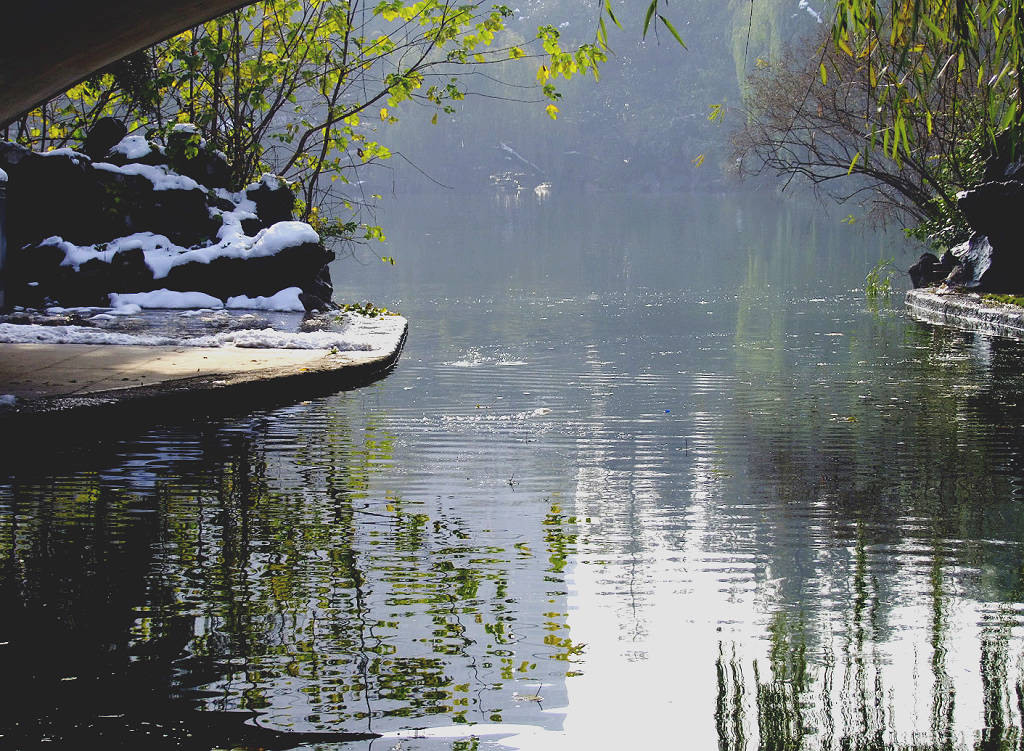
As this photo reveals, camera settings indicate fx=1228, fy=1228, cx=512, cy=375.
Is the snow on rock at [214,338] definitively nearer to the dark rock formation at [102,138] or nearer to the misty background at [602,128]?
the dark rock formation at [102,138]

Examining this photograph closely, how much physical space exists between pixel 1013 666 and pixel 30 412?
6.25 m

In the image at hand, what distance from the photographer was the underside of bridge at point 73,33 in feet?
21.4

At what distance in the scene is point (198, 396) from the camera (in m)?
9.12

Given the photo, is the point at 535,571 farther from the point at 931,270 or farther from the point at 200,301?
the point at 931,270

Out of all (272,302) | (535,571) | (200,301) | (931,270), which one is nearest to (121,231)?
(200,301)

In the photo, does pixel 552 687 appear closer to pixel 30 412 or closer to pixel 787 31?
pixel 30 412

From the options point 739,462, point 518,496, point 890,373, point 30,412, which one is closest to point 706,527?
point 518,496

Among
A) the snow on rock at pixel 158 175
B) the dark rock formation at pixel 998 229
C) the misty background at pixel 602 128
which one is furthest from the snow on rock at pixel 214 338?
the misty background at pixel 602 128

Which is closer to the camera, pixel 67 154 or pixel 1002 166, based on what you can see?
pixel 67 154

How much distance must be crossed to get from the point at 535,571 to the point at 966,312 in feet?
46.8

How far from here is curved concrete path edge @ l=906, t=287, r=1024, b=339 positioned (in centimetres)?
1619

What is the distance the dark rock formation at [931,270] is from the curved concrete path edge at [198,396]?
46.1ft

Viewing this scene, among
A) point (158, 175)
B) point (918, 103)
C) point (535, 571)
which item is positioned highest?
point (158, 175)

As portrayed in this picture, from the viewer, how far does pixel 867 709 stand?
3.76 m
